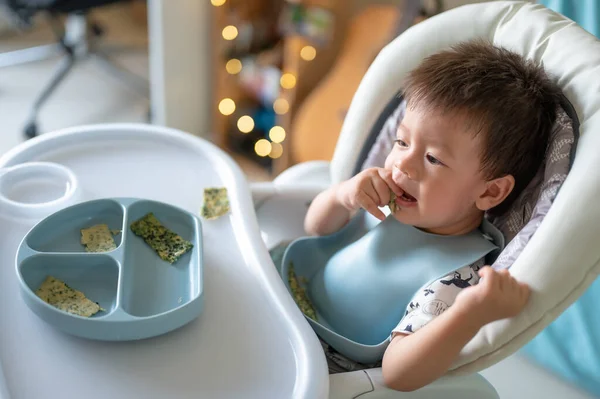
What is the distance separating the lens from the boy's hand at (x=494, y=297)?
80cm

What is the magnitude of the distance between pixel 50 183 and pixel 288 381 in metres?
0.53

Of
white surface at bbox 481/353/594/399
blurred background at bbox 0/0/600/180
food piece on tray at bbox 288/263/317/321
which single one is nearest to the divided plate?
food piece on tray at bbox 288/263/317/321

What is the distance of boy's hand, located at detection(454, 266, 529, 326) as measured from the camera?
804 mm

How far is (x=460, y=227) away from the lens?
105cm

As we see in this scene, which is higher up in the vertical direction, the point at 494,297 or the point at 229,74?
the point at 494,297

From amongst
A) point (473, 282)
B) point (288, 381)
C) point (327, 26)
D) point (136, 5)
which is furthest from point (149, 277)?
point (136, 5)

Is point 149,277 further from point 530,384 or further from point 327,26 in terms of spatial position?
point 327,26

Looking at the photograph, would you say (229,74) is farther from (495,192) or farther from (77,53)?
(495,192)

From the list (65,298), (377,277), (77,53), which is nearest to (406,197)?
(377,277)

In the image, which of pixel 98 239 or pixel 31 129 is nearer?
pixel 98 239

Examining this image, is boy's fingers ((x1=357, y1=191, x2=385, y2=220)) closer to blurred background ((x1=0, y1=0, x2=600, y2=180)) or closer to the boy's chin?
the boy's chin

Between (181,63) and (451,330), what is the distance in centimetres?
168

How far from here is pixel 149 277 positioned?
3.15ft

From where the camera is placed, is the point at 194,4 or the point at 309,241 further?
the point at 194,4
